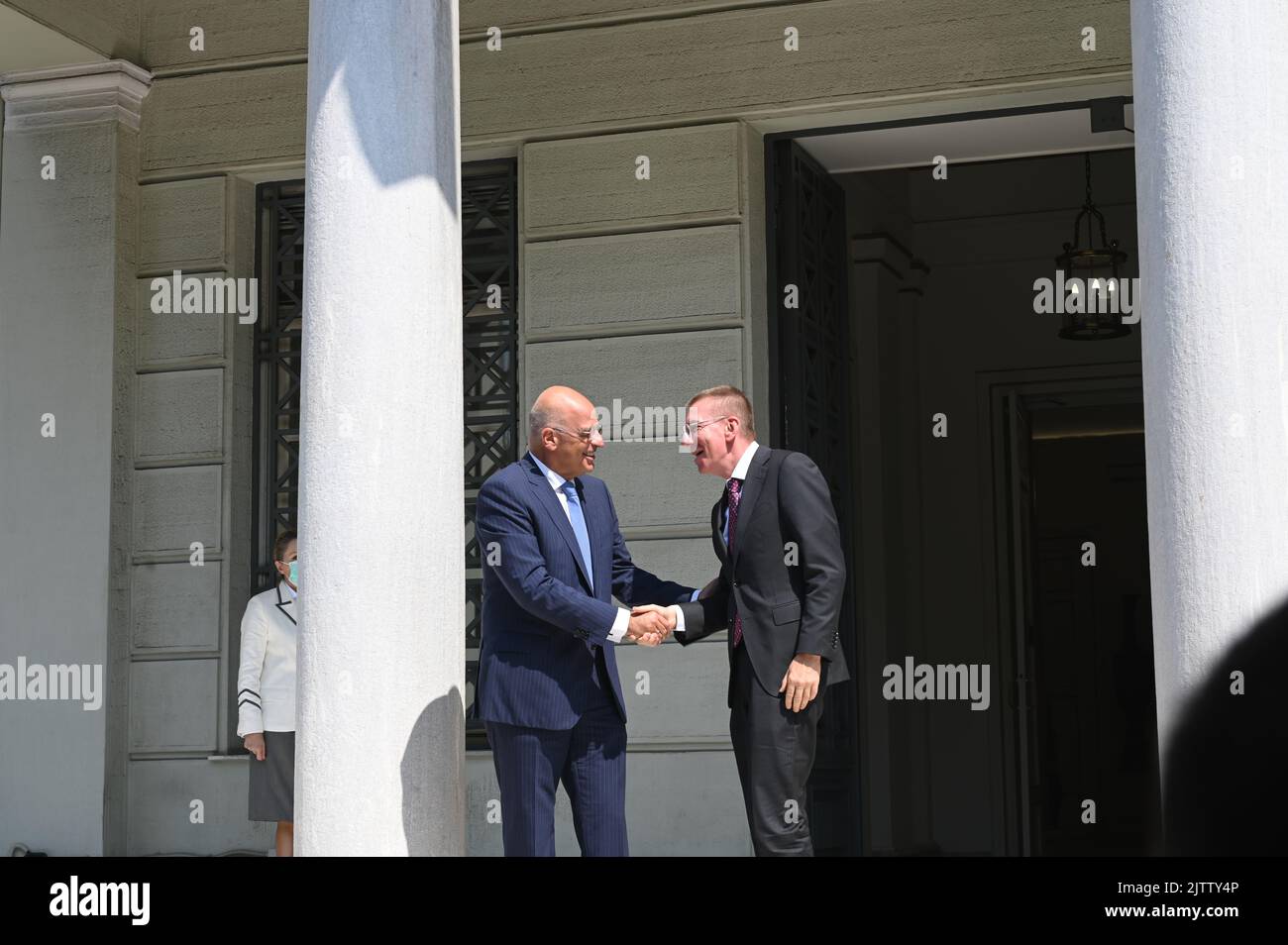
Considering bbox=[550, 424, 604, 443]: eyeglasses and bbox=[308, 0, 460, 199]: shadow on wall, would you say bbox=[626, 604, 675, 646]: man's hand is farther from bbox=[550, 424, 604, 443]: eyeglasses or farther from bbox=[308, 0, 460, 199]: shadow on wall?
bbox=[308, 0, 460, 199]: shadow on wall

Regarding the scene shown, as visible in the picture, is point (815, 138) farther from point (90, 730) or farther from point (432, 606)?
point (90, 730)

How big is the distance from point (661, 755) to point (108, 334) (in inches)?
166

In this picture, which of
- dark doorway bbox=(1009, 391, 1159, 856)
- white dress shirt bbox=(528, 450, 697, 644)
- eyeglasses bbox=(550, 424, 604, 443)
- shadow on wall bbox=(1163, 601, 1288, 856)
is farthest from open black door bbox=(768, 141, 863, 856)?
dark doorway bbox=(1009, 391, 1159, 856)

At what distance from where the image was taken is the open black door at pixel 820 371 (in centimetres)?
925

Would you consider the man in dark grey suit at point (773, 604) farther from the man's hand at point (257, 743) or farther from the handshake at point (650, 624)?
the man's hand at point (257, 743)

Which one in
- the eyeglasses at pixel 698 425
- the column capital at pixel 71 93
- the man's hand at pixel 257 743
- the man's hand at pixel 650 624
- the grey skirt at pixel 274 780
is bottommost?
the grey skirt at pixel 274 780

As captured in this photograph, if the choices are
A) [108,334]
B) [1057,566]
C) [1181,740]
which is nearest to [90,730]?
[108,334]

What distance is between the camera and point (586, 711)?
595cm

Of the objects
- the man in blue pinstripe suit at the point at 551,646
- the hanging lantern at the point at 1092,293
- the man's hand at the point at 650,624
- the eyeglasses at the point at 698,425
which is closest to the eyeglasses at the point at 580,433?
the man in blue pinstripe suit at the point at 551,646

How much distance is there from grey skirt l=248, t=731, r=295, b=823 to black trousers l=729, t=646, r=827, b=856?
317 cm

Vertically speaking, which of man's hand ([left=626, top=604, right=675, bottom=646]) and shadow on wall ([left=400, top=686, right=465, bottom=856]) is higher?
man's hand ([left=626, top=604, right=675, bottom=646])

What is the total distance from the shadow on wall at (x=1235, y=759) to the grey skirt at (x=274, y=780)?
4776 mm

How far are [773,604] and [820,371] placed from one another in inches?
154

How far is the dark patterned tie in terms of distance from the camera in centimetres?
607
